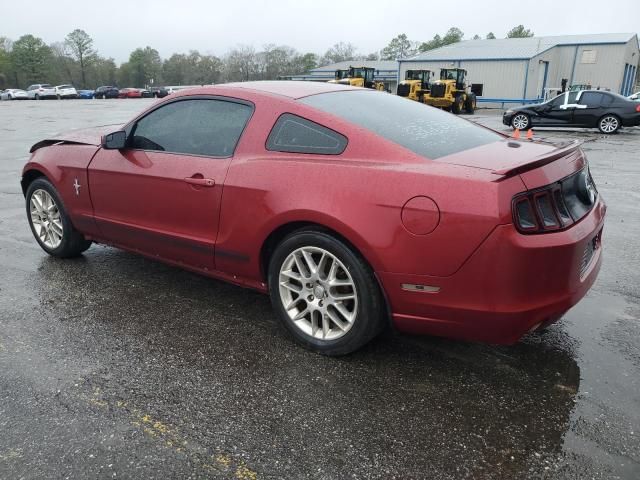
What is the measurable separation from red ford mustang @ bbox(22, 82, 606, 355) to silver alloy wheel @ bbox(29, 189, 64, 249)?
776 mm

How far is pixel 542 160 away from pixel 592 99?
17.3 metres

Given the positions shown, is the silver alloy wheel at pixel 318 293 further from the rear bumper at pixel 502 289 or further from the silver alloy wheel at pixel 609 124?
the silver alloy wheel at pixel 609 124

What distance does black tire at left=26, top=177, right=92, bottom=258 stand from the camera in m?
4.63

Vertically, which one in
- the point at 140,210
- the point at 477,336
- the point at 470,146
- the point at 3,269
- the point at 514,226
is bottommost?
the point at 3,269

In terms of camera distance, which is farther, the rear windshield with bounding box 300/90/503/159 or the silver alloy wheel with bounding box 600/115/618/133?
the silver alloy wheel with bounding box 600/115/618/133

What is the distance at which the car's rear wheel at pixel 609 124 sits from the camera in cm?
1745

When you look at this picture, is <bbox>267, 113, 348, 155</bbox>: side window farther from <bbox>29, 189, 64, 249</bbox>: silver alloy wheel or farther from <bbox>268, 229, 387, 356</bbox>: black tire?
<bbox>29, 189, 64, 249</bbox>: silver alloy wheel

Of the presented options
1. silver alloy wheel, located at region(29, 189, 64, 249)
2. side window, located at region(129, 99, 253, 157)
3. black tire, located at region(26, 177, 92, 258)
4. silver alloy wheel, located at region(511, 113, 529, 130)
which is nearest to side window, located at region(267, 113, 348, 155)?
side window, located at region(129, 99, 253, 157)

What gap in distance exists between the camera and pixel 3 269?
4629mm

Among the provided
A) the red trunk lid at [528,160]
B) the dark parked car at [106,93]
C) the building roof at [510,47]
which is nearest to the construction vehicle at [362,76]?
the building roof at [510,47]

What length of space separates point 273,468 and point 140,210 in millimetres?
2309

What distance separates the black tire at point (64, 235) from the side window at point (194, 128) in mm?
1142

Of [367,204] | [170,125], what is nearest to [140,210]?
[170,125]

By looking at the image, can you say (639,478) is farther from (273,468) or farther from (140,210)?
(140,210)
